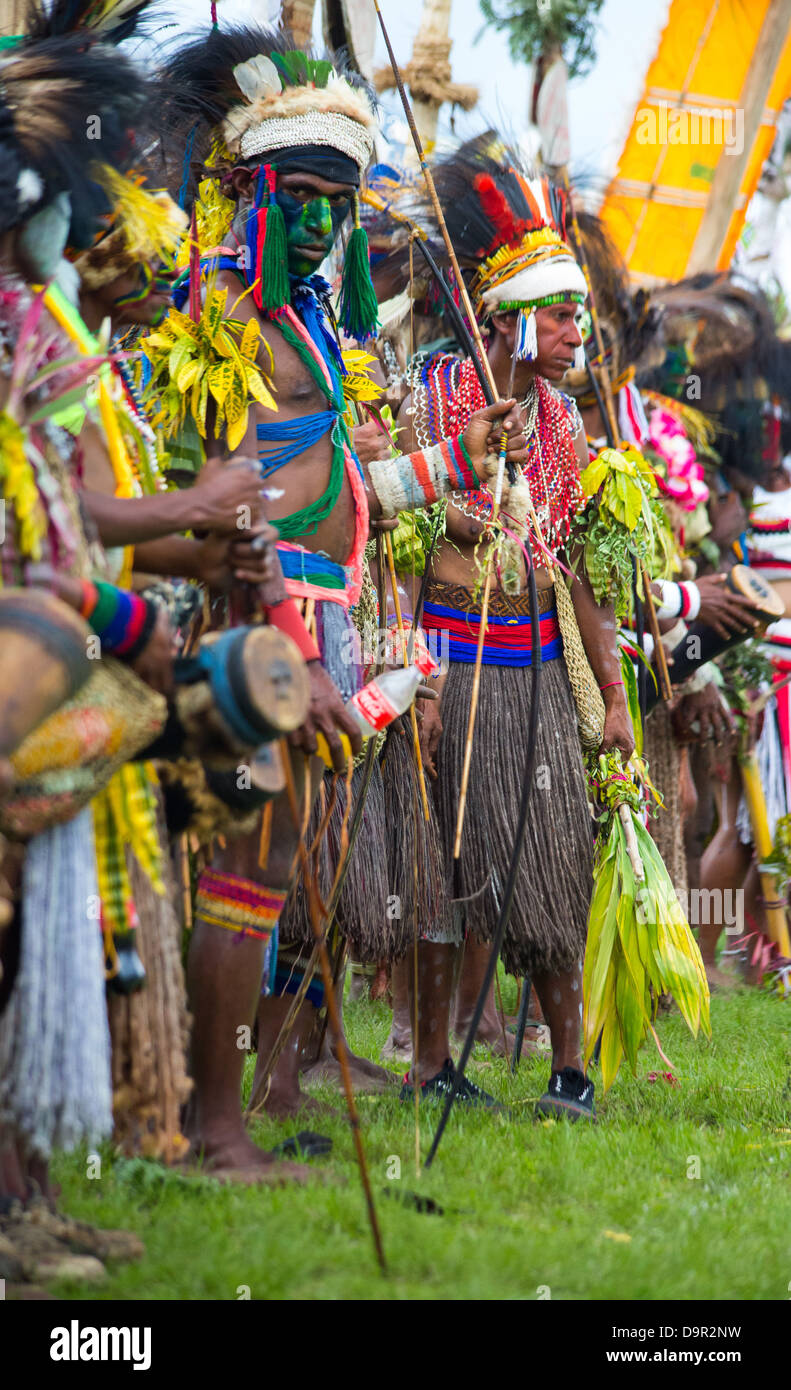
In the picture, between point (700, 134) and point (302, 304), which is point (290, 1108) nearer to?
point (302, 304)

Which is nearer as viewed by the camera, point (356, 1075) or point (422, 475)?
point (422, 475)

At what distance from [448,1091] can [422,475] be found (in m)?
1.70

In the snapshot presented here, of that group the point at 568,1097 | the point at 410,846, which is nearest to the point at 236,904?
the point at 410,846

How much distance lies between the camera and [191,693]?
2.47 meters

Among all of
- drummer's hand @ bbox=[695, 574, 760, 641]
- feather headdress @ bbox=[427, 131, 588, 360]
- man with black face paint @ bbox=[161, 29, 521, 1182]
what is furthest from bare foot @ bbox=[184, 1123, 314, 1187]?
drummer's hand @ bbox=[695, 574, 760, 641]

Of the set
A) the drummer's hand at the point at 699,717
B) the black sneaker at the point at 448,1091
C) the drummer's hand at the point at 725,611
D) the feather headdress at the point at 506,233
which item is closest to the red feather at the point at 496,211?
the feather headdress at the point at 506,233

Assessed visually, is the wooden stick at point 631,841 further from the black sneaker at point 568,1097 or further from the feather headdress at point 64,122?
the feather headdress at point 64,122

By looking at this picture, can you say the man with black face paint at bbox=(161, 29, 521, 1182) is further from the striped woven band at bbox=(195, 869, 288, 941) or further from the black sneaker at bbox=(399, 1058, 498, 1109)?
the black sneaker at bbox=(399, 1058, 498, 1109)

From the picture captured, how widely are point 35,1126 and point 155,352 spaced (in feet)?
6.14

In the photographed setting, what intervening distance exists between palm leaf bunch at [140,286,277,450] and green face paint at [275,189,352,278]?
207 mm

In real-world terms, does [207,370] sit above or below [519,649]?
above

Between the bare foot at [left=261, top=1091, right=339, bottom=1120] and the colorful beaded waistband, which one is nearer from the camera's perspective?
the bare foot at [left=261, top=1091, right=339, bottom=1120]

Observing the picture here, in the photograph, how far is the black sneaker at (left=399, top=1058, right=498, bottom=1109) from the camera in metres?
4.08

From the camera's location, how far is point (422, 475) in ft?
12.0
